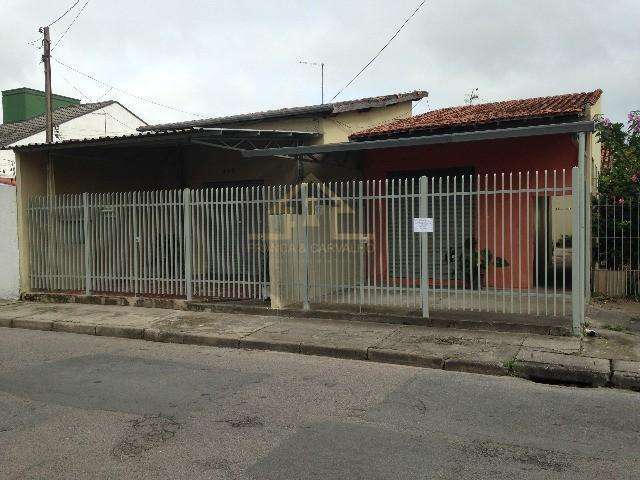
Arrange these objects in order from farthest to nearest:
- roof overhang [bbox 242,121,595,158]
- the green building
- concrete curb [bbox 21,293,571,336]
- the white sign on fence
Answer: the green building, the white sign on fence, concrete curb [bbox 21,293,571,336], roof overhang [bbox 242,121,595,158]

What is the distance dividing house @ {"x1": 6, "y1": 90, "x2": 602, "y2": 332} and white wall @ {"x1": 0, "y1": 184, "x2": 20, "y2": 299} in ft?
0.63

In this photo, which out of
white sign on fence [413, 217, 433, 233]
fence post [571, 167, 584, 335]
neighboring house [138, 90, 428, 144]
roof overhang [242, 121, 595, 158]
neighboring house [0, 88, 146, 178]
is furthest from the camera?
neighboring house [0, 88, 146, 178]

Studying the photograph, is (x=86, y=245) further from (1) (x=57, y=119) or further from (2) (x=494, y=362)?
(1) (x=57, y=119)

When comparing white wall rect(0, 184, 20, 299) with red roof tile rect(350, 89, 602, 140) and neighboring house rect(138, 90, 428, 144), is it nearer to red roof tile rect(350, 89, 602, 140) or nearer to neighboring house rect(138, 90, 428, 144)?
neighboring house rect(138, 90, 428, 144)

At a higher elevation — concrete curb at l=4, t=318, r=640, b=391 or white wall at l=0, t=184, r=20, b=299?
white wall at l=0, t=184, r=20, b=299

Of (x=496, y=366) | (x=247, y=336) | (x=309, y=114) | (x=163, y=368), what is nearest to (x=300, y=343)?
(x=247, y=336)

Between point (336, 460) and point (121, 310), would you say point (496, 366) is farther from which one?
point (121, 310)

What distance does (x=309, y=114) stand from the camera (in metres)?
11.1

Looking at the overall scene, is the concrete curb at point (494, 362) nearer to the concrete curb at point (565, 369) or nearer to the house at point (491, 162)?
the concrete curb at point (565, 369)

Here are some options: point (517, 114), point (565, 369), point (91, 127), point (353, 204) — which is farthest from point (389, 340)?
point (91, 127)

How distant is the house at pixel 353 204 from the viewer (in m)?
8.12

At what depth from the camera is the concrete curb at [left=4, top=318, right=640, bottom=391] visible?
5422mm

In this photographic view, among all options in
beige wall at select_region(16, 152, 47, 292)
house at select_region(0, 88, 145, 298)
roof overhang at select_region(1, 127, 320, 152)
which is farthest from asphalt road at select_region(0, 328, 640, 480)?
house at select_region(0, 88, 145, 298)

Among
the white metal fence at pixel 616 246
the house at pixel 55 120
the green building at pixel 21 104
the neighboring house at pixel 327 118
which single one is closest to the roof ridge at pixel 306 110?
the neighboring house at pixel 327 118
